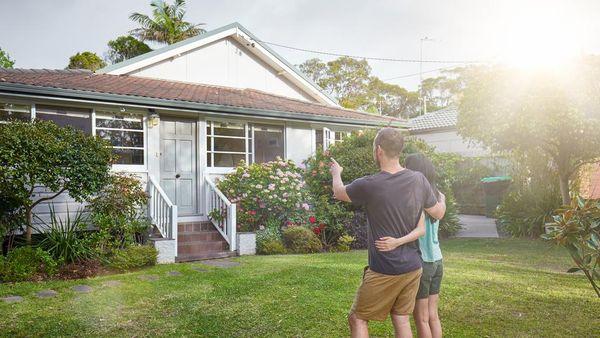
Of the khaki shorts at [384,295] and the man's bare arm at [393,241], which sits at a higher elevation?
the man's bare arm at [393,241]

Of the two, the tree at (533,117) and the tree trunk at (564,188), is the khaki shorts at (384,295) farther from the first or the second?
the tree trunk at (564,188)

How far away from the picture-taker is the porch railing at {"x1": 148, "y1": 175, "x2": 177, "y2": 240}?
8.50 m

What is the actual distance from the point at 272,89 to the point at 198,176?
4968 mm

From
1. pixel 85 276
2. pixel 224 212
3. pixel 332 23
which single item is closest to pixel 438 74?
pixel 332 23

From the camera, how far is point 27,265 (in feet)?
21.8

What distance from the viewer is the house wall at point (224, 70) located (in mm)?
12977

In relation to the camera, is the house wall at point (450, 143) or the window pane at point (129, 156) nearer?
the window pane at point (129, 156)

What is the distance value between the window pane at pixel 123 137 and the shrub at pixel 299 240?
3542mm

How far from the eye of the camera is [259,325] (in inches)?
177

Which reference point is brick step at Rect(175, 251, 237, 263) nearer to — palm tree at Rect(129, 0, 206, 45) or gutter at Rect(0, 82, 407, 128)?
gutter at Rect(0, 82, 407, 128)

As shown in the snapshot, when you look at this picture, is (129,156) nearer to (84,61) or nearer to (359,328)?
(359,328)

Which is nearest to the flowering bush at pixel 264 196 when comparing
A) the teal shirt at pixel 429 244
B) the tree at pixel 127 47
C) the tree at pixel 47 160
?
the tree at pixel 47 160

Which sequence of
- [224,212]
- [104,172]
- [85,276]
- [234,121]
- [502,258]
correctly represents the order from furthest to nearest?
[234,121]
[224,212]
[502,258]
[104,172]
[85,276]

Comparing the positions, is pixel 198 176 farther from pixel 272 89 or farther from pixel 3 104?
pixel 272 89
